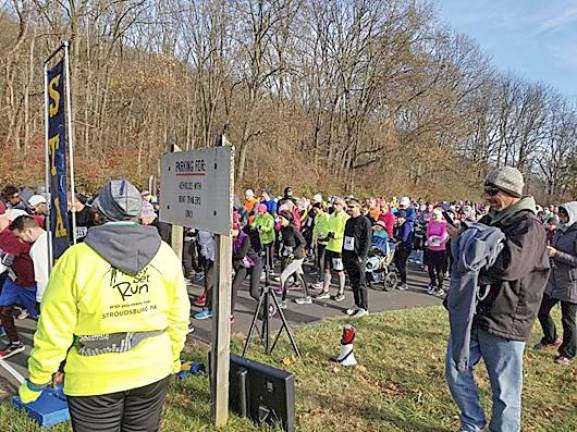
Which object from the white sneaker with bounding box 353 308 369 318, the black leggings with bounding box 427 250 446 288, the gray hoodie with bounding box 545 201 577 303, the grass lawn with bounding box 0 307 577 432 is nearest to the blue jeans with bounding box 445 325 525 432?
the grass lawn with bounding box 0 307 577 432

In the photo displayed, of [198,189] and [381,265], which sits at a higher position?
[198,189]

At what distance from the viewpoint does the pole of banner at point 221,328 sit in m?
3.77

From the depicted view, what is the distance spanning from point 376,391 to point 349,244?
137 inches

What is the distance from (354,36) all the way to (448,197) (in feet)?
48.4

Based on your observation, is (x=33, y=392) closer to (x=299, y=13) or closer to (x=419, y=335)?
(x=419, y=335)

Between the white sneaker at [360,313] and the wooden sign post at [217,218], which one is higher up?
the wooden sign post at [217,218]

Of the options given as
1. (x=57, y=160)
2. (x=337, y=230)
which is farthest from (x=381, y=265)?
(x=57, y=160)

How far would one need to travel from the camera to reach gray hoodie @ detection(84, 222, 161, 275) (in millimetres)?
2277

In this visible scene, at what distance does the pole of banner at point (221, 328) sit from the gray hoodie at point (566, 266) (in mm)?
4063

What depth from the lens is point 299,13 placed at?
27.9 metres

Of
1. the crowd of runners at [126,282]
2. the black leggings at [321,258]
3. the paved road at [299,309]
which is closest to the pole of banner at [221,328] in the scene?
the crowd of runners at [126,282]

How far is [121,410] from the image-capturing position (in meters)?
2.45

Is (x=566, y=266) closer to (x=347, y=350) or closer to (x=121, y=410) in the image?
(x=347, y=350)

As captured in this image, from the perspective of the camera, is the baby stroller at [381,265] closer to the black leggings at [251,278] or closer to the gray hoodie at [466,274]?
the black leggings at [251,278]
